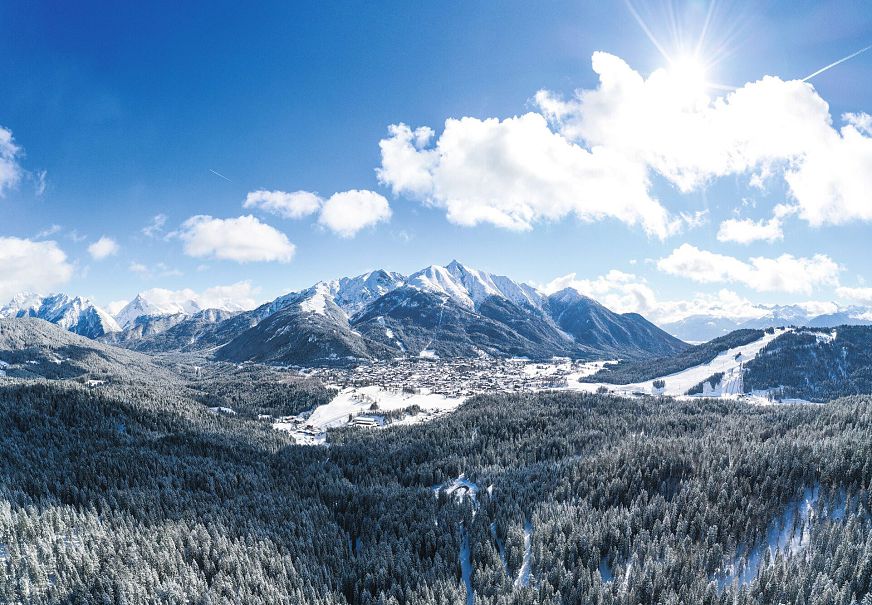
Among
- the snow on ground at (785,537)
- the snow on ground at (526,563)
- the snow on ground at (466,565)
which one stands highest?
the snow on ground at (785,537)

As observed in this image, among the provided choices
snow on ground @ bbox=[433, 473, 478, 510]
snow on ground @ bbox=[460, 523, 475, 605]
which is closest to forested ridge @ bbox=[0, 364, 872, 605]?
snow on ground @ bbox=[460, 523, 475, 605]

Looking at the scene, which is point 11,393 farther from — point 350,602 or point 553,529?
point 553,529

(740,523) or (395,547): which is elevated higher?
(740,523)

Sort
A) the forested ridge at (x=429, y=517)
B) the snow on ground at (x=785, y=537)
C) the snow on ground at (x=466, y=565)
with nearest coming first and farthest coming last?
the snow on ground at (x=785, y=537)
the forested ridge at (x=429, y=517)
the snow on ground at (x=466, y=565)

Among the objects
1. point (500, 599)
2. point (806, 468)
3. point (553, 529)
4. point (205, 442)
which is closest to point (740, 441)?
point (806, 468)

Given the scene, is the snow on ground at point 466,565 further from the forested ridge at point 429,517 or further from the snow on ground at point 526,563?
the snow on ground at point 526,563

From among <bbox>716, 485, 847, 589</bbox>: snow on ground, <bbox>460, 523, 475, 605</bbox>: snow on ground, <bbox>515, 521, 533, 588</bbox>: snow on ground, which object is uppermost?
<bbox>716, 485, 847, 589</bbox>: snow on ground

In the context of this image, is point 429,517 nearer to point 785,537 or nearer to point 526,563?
point 526,563

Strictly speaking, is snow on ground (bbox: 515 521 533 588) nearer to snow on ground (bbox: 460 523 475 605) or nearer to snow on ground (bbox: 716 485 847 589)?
snow on ground (bbox: 460 523 475 605)

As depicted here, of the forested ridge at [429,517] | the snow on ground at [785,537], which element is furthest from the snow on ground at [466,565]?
the snow on ground at [785,537]
